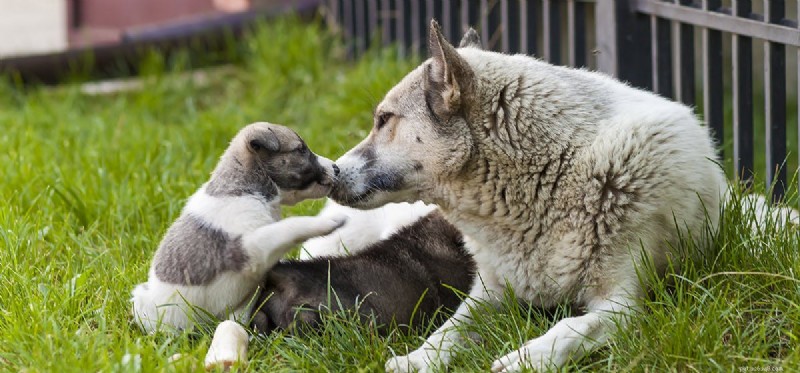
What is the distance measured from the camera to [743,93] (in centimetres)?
464

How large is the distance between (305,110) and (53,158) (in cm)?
194

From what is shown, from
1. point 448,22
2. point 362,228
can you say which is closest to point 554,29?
point 448,22

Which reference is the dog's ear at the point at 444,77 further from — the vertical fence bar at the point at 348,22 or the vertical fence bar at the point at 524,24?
the vertical fence bar at the point at 348,22

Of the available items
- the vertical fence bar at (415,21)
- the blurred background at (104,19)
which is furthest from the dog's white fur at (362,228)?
the blurred background at (104,19)

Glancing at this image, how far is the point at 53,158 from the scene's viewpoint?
5.74 m

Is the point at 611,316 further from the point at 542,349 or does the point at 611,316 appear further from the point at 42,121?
the point at 42,121

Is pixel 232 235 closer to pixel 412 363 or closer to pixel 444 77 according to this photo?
pixel 412 363

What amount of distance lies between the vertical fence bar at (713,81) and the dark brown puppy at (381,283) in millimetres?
1605

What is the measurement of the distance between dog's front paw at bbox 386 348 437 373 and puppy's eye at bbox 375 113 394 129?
2.97 feet

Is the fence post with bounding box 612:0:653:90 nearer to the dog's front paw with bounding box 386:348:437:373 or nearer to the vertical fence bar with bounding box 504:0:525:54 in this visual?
the vertical fence bar with bounding box 504:0:525:54

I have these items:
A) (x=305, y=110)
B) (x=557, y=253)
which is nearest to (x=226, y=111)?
(x=305, y=110)

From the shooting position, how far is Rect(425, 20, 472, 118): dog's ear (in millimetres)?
3484

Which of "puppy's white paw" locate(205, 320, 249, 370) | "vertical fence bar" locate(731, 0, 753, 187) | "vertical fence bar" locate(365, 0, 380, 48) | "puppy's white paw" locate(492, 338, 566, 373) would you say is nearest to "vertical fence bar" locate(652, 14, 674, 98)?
"vertical fence bar" locate(731, 0, 753, 187)

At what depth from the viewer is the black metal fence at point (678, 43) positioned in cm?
439
